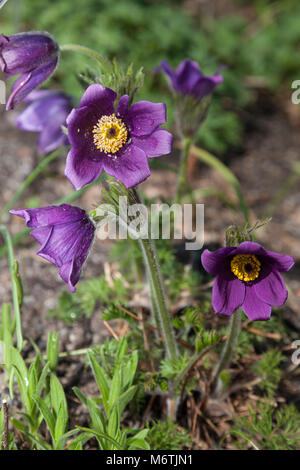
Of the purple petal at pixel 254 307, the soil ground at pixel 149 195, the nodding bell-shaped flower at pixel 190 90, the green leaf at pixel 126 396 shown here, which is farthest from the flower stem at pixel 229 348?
the nodding bell-shaped flower at pixel 190 90

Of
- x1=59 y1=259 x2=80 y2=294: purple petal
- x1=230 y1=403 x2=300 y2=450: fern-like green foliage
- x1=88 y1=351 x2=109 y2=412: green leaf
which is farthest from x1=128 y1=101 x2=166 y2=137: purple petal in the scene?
x1=230 y1=403 x2=300 y2=450: fern-like green foliage

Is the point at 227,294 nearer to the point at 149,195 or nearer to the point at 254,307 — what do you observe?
the point at 254,307

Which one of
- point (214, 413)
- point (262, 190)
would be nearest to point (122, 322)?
point (214, 413)

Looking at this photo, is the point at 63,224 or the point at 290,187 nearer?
the point at 63,224

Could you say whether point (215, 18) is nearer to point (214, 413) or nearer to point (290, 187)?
point (290, 187)

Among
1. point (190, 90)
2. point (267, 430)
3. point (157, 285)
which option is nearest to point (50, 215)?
point (157, 285)

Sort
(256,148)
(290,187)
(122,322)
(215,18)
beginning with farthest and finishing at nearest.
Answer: (215,18) → (256,148) → (290,187) → (122,322)
